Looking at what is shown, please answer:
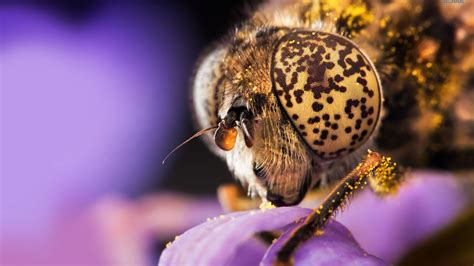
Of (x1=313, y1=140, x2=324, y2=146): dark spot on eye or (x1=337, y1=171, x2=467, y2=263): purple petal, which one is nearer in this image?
(x1=313, y1=140, x2=324, y2=146): dark spot on eye

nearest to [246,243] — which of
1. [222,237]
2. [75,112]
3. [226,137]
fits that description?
[222,237]

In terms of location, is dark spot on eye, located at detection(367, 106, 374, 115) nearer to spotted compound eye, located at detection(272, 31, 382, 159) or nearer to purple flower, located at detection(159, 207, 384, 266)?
spotted compound eye, located at detection(272, 31, 382, 159)

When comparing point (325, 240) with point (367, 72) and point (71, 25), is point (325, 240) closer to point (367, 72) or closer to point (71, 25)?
point (367, 72)

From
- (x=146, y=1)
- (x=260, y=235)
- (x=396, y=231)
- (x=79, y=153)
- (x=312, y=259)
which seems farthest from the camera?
(x=146, y=1)

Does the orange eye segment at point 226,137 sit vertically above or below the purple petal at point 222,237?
above

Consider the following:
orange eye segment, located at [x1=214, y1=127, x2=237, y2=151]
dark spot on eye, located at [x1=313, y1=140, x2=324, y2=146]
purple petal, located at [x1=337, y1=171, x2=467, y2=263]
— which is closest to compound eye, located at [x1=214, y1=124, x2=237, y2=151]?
orange eye segment, located at [x1=214, y1=127, x2=237, y2=151]

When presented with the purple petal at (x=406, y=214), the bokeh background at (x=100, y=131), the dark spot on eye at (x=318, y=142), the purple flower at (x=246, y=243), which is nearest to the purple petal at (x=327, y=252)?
the purple flower at (x=246, y=243)

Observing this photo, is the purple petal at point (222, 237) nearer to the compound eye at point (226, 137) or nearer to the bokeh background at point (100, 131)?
the compound eye at point (226, 137)

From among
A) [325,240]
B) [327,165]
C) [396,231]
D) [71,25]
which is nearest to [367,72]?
[327,165]
